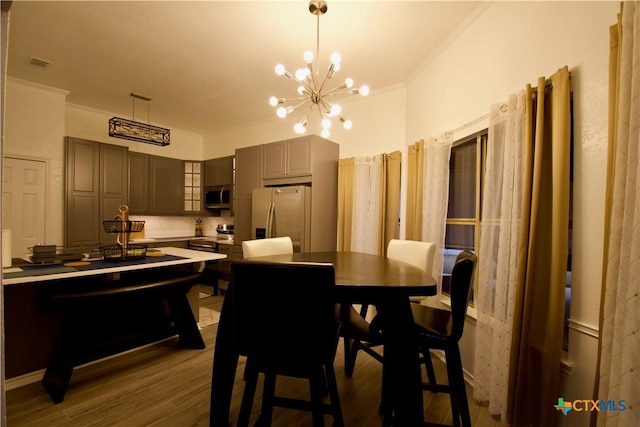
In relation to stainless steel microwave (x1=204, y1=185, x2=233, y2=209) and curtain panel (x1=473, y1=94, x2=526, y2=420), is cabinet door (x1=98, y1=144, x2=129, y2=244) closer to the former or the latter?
stainless steel microwave (x1=204, y1=185, x2=233, y2=209)

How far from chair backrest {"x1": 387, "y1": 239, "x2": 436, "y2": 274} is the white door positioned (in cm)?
Answer: 434

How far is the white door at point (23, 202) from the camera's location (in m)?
3.24

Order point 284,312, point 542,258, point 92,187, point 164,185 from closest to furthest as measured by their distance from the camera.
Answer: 1. point 284,312
2. point 542,258
3. point 92,187
4. point 164,185

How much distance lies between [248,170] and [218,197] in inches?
43.5

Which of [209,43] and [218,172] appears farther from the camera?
[218,172]

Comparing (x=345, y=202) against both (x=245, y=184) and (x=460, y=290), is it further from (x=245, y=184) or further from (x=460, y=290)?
(x=460, y=290)

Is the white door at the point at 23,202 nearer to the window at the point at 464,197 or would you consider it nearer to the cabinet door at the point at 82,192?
the cabinet door at the point at 82,192

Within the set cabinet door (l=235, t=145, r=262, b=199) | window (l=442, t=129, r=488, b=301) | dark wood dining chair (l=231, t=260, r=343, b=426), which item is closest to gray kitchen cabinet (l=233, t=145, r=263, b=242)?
cabinet door (l=235, t=145, r=262, b=199)

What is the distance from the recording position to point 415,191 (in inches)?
112

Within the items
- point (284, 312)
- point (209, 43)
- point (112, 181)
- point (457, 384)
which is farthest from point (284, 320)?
point (112, 181)

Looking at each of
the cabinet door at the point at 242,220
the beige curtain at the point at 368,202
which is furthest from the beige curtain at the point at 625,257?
the cabinet door at the point at 242,220

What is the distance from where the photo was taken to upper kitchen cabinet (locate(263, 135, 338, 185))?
3.56m

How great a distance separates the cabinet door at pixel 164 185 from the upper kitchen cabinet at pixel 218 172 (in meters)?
0.47

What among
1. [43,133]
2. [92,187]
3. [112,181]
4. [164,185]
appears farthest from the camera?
[164,185]
